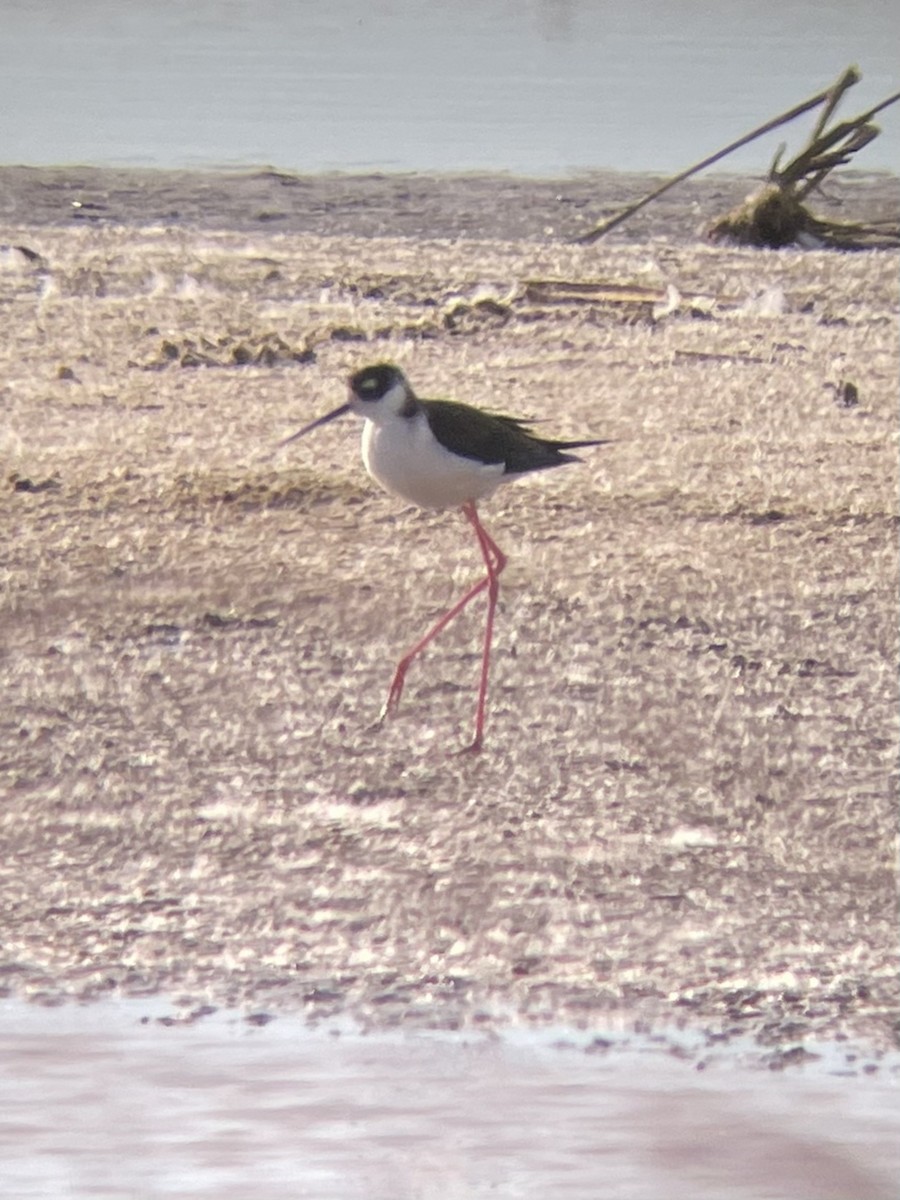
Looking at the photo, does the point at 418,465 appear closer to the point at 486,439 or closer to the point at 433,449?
the point at 433,449

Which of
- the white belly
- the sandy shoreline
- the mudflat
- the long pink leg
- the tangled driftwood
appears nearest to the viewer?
the mudflat

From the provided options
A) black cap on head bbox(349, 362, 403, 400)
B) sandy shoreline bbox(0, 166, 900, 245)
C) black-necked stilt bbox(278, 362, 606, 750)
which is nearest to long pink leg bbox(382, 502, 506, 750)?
black-necked stilt bbox(278, 362, 606, 750)

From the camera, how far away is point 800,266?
9688mm

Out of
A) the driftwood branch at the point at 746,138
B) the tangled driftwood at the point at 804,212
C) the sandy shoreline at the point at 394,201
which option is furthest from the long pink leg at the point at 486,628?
the sandy shoreline at the point at 394,201

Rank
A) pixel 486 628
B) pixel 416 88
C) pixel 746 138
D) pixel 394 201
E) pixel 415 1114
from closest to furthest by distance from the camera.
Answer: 1. pixel 415 1114
2. pixel 486 628
3. pixel 746 138
4. pixel 394 201
5. pixel 416 88

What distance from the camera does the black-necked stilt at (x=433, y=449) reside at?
5102 mm

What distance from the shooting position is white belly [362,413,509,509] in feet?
16.7

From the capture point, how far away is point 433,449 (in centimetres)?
510

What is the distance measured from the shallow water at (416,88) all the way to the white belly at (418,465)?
8.51m

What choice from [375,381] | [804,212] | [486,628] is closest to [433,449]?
[375,381]

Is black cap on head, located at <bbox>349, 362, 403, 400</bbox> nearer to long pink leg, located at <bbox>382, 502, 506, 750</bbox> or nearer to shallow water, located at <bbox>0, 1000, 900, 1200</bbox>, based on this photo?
long pink leg, located at <bbox>382, 502, 506, 750</bbox>

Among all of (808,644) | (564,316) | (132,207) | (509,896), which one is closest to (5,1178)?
(509,896)

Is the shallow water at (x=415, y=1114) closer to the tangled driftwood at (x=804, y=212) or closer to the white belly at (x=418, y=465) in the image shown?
the white belly at (x=418, y=465)

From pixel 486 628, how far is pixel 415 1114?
2.02m
